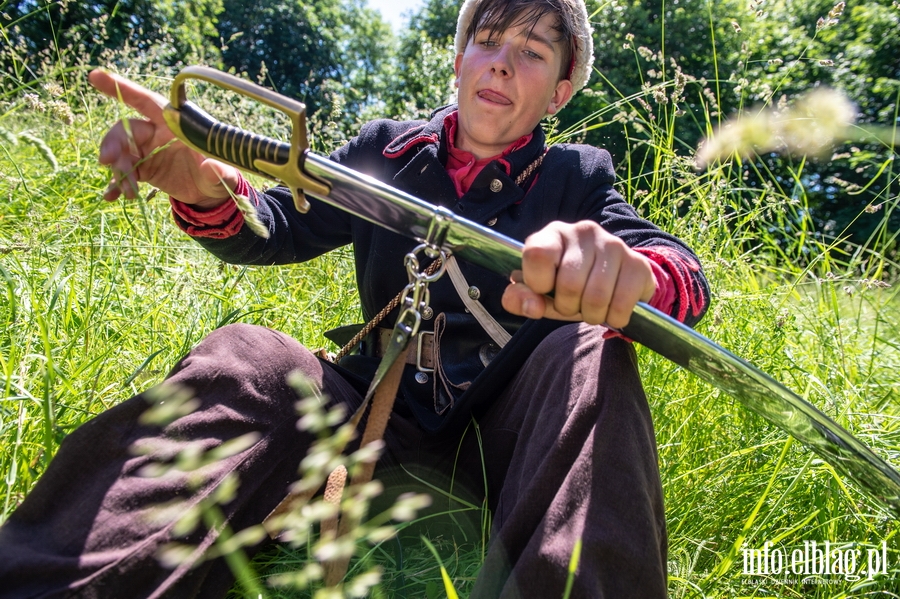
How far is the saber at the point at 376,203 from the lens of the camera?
1012 millimetres

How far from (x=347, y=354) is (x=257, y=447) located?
550 mm

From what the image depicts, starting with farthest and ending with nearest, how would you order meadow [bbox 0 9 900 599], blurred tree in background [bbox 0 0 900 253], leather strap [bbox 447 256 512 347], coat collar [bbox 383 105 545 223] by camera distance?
blurred tree in background [bbox 0 0 900 253]
coat collar [bbox 383 105 545 223]
leather strap [bbox 447 256 512 347]
meadow [bbox 0 9 900 599]

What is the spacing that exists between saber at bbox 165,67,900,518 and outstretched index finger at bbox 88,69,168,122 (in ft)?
0.40

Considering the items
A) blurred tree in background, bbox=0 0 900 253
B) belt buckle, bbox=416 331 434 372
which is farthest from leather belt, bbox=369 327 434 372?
blurred tree in background, bbox=0 0 900 253

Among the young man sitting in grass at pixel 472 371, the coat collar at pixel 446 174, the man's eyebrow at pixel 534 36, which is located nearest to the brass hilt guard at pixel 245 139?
the young man sitting in grass at pixel 472 371

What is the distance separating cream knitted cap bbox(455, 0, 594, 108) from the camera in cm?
190

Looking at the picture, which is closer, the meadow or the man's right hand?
the man's right hand

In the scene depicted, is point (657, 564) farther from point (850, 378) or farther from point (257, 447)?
point (850, 378)

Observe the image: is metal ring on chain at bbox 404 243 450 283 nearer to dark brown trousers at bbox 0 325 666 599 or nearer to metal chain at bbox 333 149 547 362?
dark brown trousers at bbox 0 325 666 599

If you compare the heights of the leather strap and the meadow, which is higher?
the leather strap

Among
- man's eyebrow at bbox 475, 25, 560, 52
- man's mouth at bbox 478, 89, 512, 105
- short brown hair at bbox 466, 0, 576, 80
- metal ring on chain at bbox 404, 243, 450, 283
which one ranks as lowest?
metal ring on chain at bbox 404, 243, 450, 283

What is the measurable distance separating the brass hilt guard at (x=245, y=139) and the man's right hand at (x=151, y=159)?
7cm

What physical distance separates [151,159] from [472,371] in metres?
0.83

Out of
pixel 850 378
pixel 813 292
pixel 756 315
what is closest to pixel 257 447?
pixel 756 315
